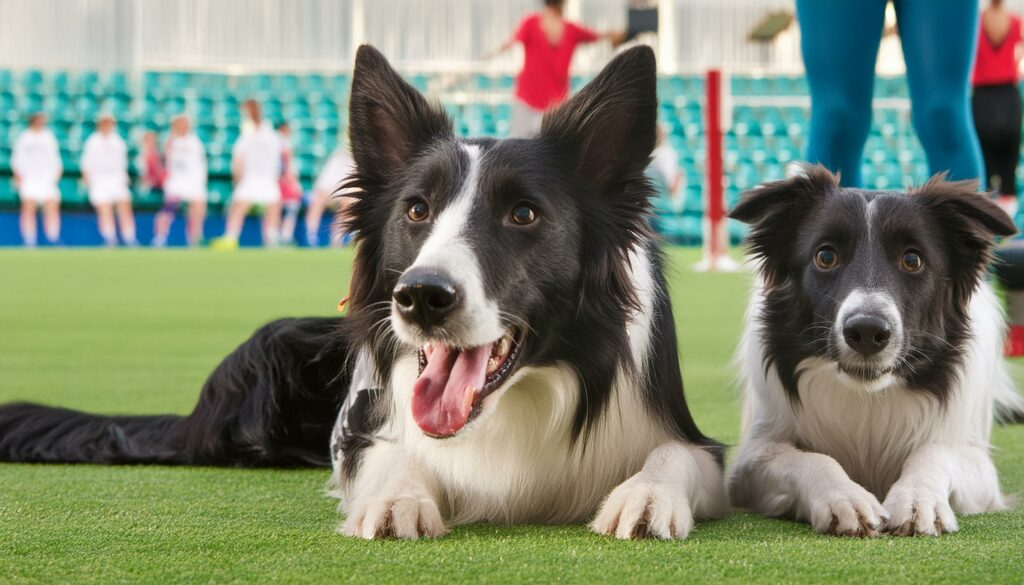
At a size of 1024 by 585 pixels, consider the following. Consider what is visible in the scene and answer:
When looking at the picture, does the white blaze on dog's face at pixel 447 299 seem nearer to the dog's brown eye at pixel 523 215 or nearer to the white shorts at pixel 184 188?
the dog's brown eye at pixel 523 215

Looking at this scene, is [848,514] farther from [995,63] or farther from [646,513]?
[995,63]

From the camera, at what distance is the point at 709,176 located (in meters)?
13.6

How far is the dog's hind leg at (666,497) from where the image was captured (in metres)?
2.51

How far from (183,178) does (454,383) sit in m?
20.1

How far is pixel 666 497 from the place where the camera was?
257cm

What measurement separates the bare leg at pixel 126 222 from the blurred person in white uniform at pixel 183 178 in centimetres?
45

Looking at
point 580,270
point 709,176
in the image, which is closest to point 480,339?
point 580,270

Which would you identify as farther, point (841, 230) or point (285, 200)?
point (285, 200)

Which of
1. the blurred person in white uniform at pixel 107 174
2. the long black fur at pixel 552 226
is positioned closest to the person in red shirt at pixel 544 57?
the long black fur at pixel 552 226

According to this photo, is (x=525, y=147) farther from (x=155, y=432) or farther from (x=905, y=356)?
(x=155, y=432)

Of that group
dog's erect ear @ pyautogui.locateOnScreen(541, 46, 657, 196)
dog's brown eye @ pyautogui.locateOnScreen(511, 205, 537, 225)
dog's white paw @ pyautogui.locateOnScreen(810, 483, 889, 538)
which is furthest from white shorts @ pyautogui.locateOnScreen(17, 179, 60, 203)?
dog's white paw @ pyautogui.locateOnScreen(810, 483, 889, 538)

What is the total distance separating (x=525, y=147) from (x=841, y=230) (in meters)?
0.84

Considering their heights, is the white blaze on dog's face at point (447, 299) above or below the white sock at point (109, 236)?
below

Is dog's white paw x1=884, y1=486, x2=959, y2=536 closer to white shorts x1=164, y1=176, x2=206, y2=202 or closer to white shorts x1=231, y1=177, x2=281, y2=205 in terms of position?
white shorts x1=231, y1=177, x2=281, y2=205
